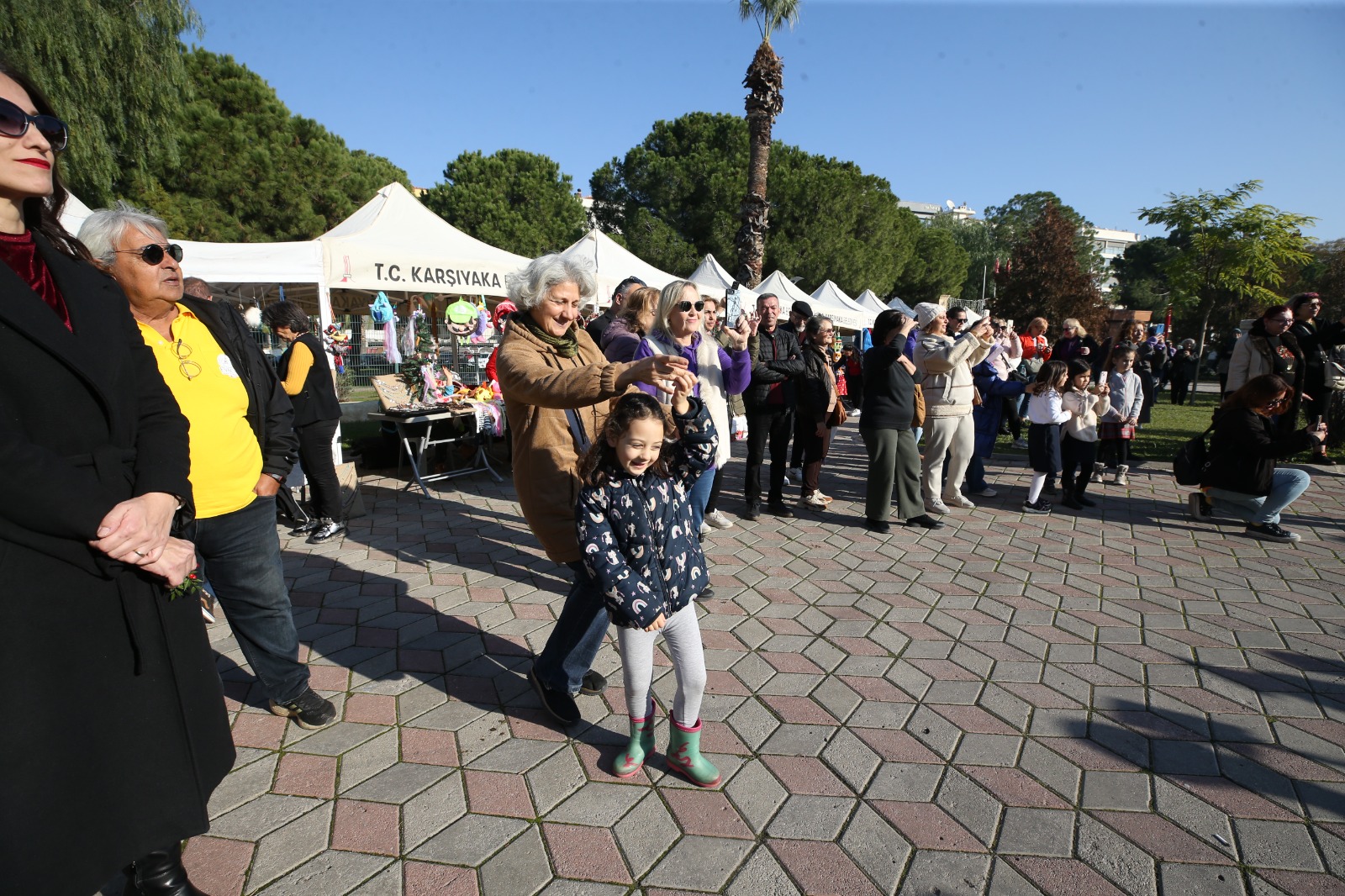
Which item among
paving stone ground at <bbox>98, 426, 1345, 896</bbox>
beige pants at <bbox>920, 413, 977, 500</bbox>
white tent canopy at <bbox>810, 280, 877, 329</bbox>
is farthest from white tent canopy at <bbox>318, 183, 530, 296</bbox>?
white tent canopy at <bbox>810, 280, 877, 329</bbox>

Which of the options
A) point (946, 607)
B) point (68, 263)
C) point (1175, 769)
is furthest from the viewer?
point (946, 607)

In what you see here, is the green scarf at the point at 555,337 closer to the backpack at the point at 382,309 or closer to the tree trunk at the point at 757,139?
the backpack at the point at 382,309

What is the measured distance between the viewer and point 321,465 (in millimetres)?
5027

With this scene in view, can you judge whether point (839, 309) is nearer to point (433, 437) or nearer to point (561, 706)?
point (433, 437)

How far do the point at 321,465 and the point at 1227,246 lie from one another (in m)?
19.2

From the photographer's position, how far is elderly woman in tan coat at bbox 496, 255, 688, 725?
2479 millimetres

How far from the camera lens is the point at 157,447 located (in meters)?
1.56

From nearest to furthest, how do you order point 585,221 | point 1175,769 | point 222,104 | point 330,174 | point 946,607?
point 1175,769, point 946,607, point 222,104, point 330,174, point 585,221

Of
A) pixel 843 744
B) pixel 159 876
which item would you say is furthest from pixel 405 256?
pixel 843 744

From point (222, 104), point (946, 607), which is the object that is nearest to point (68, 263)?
point (946, 607)

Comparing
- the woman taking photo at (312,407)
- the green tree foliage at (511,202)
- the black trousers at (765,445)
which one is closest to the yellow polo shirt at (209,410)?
the woman taking photo at (312,407)

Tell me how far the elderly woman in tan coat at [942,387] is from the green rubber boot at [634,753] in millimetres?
4091

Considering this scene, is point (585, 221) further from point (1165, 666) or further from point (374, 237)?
point (1165, 666)

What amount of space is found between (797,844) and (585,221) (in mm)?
36468
